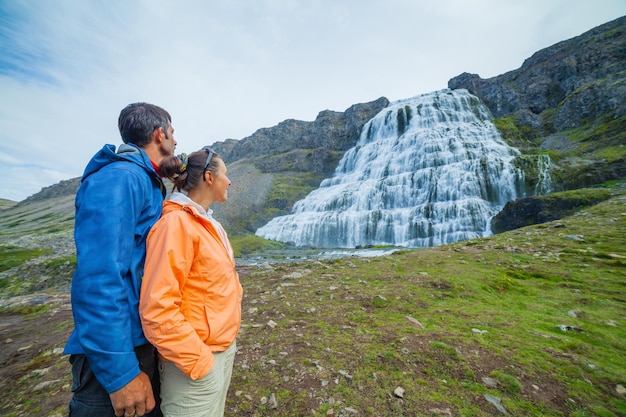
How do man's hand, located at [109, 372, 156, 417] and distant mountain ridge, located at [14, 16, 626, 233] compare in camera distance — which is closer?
man's hand, located at [109, 372, 156, 417]

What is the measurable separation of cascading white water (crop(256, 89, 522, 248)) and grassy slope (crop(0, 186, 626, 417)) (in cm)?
2086

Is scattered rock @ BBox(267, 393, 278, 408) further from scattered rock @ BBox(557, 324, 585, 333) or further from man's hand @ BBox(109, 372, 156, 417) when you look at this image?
scattered rock @ BBox(557, 324, 585, 333)

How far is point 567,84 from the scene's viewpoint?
5459 cm

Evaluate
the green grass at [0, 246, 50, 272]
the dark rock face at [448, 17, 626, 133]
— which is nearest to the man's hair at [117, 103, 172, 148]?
the green grass at [0, 246, 50, 272]

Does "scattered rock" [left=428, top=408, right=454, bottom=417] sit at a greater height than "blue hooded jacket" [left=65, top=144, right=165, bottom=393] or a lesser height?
lesser

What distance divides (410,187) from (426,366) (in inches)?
1324

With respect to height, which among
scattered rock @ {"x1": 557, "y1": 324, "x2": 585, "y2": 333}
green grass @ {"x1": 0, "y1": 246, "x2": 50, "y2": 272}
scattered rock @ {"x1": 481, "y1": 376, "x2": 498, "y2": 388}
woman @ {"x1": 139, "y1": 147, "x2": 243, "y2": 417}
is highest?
woman @ {"x1": 139, "y1": 147, "x2": 243, "y2": 417}

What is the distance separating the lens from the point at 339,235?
35812 millimetres

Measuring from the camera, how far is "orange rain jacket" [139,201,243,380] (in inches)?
77.6

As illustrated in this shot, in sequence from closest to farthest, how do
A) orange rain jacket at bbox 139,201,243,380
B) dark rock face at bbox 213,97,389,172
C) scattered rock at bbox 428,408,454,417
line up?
orange rain jacket at bbox 139,201,243,380
scattered rock at bbox 428,408,454,417
dark rock face at bbox 213,97,389,172

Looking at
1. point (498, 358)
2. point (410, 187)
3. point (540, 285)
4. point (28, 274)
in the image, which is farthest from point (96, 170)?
point (410, 187)

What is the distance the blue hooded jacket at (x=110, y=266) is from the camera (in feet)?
6.04

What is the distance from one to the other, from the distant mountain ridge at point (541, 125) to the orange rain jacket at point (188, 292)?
3473 centimetres

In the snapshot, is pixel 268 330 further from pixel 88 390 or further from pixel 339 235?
pixel 339 235
